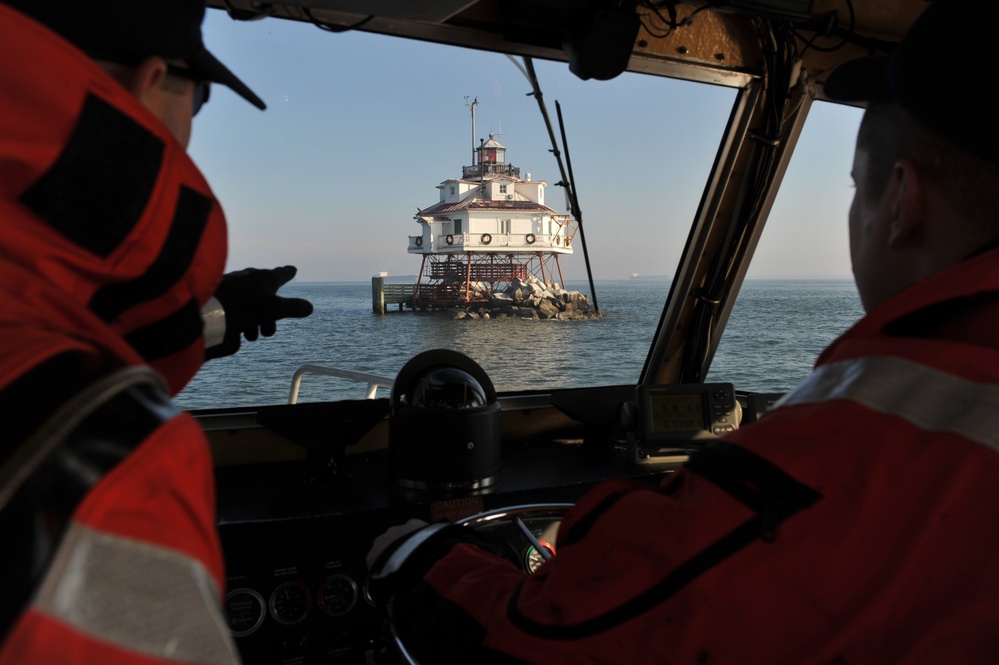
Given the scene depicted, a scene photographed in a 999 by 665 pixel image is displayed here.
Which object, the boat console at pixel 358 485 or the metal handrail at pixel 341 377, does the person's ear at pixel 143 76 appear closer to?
the boat console at pixel 358 485

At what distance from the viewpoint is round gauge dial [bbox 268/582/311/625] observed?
1550mm

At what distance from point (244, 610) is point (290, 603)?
0.09 meters

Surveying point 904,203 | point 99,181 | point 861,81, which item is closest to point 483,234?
point 861,81

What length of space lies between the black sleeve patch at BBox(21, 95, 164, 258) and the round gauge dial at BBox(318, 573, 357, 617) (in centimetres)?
127

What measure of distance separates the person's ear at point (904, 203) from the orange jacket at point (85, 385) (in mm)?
701

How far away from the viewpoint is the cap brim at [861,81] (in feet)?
2.87

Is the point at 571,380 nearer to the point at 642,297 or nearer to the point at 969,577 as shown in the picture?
the point at 642,297

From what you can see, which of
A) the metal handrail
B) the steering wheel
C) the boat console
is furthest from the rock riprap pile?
the steering wheel

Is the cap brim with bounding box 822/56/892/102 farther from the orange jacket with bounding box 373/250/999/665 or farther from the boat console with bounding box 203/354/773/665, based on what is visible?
the boat console with bounding box 203/354/773/665

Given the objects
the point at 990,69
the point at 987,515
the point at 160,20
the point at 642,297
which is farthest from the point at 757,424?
the point at 642,297

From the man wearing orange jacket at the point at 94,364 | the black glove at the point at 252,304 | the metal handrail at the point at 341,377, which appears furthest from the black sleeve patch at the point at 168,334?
the metal handrail at the point at 341,377

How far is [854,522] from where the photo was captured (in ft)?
2.13

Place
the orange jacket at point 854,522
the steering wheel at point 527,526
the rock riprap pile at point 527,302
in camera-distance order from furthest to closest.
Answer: the rock riprap pile at point 527,302 < the steering wheel at point 527,526 < the orange jacket at point 854,522

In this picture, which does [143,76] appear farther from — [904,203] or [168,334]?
[904,203]
